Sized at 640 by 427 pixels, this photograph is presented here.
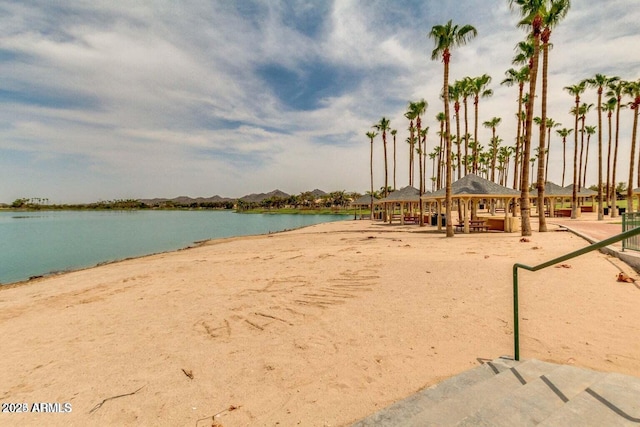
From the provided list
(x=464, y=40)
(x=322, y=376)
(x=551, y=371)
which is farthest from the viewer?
(x=464, y=40)

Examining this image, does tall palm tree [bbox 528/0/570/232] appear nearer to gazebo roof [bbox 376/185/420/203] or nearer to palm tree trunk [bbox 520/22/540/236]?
palm tree trunk [bbox 520/22/540/236]

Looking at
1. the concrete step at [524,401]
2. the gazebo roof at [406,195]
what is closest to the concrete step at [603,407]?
the concrete step at [524,401]

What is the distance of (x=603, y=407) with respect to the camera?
8.69ft

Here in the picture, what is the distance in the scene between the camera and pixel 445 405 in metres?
2.94

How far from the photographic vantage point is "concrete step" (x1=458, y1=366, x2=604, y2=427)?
8.48 feet

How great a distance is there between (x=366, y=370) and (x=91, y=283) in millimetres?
11955

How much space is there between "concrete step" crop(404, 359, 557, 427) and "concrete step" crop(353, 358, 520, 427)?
4.3 inches

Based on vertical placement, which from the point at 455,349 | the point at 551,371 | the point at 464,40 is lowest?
the point at 455,349

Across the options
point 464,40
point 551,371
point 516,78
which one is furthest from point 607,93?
point 551,371

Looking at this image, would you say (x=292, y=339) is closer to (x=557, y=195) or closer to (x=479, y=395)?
(x=479, y=395)

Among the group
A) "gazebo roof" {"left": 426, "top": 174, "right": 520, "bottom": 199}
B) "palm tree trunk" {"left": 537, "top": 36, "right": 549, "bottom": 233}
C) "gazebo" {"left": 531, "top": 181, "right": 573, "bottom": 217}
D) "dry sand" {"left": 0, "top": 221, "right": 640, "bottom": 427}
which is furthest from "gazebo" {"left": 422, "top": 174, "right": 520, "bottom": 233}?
"gazebo" {"left": 531, "top": 181, "right": 573, "bottom": 217}

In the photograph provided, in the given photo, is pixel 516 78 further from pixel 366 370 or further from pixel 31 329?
pixel 31 329

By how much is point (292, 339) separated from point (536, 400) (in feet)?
11.3

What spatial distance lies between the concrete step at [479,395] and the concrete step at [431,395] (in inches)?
4.3
